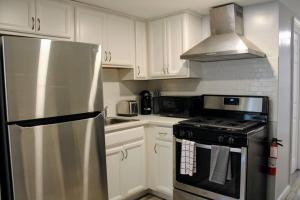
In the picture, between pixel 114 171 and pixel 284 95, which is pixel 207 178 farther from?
pixel 284 95

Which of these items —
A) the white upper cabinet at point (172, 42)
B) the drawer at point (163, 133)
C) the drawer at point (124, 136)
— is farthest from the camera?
the white upper cabinet at point (172, 42)

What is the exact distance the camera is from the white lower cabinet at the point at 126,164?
96.7 inches

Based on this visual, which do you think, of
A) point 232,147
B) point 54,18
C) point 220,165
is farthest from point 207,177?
point 54,18

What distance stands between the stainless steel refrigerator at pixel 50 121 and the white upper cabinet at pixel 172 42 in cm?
120

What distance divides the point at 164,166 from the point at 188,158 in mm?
472

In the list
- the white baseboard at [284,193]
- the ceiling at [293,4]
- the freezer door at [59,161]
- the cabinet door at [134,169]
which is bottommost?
the white baseboard at [284,193]

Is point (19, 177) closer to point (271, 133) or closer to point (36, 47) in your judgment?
point (36, 47)

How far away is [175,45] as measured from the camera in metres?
2.94

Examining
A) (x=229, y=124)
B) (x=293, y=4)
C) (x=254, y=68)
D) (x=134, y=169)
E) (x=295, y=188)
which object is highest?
(x=293, y=4)

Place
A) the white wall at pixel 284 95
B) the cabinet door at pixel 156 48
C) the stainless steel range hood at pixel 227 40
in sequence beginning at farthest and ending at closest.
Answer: the cabinet door at pixel 156 48
the white wall at pixel 284 95
the stainless steel range hood at pixel 227 40

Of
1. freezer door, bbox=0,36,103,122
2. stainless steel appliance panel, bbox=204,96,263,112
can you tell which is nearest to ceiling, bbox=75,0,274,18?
freezer door, bbox=0,36,103,122

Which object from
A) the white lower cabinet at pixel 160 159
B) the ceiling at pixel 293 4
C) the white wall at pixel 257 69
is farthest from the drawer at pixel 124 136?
the ceiling at pixel 293 4

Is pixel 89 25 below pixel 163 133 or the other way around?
the other way around

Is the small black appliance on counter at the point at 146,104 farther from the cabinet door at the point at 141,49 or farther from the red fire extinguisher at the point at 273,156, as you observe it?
the red fire extinguisher at the point at 273,156
